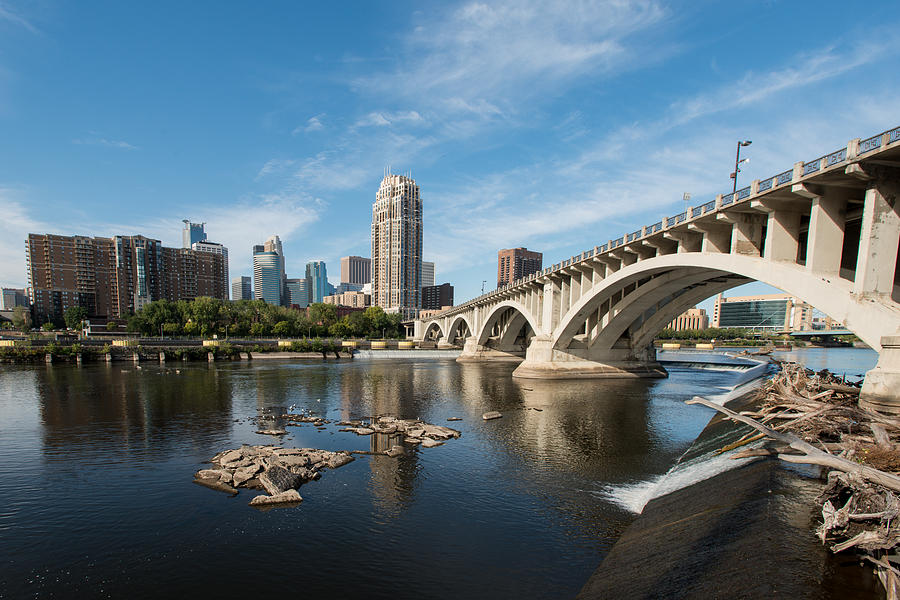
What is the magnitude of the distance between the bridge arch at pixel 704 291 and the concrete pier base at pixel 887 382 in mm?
597

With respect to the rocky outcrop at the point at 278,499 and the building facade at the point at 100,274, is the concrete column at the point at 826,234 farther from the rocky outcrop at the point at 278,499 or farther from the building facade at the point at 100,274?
the building facade at the point at 100,274

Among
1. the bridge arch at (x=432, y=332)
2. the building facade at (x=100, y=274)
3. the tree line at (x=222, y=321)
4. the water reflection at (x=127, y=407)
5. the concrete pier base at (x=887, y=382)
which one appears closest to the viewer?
the concrete pier base at (x=887, y=382)

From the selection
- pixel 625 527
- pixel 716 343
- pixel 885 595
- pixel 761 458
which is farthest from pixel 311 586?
pixel 716 343

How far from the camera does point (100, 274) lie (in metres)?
152

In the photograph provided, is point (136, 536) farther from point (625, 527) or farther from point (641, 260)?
point (641, 260)

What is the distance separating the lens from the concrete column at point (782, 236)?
22891mm

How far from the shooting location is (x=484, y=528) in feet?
43.4

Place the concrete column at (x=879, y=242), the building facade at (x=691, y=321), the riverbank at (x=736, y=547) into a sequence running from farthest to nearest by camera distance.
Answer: the building facade at (x=691, y=321) → the concrete column at (x=879, y=242) → the riverbank at (x=736, y=547)

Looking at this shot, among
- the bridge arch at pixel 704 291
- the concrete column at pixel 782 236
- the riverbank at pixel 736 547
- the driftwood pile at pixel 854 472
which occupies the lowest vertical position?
the riverbank at pixel 736 547

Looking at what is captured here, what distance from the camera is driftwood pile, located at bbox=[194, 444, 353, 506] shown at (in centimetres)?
1588

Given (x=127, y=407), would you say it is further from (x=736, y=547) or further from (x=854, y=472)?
(x=854, y=472)

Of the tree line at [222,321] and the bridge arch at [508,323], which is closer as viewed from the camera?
the bridge arch at [508,323]

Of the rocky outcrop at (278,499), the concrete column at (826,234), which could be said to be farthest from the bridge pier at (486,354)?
the rocky outcrop at (278,499)

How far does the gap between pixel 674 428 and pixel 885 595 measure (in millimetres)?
19240
